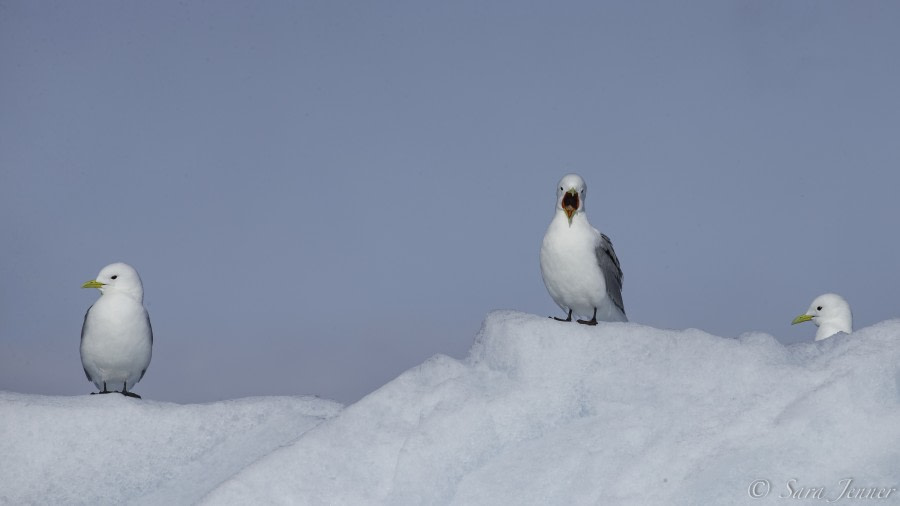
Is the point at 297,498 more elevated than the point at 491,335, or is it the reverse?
the point at 491,335

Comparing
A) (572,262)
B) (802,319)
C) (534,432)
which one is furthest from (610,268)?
(802,319)

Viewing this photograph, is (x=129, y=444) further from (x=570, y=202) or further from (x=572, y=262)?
(x=570, y=202)

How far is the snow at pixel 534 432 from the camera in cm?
735

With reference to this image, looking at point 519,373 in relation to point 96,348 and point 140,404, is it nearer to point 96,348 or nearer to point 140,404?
point 140,404

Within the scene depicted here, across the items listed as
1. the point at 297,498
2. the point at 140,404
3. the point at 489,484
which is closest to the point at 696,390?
the point at 489,484

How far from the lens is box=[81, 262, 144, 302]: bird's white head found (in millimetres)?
10898

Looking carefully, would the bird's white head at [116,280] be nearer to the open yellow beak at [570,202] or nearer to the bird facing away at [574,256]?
the bird facing away at [574,256]

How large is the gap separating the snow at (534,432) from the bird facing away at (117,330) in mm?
1556

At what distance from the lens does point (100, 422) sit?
898 centimetres

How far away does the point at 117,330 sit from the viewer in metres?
10.7

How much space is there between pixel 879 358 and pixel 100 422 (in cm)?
639

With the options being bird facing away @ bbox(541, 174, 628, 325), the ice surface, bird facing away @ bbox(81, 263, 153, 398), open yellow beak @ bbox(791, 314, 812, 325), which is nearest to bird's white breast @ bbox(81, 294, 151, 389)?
bird facing away @ bbox(81, 263, 153, 398)

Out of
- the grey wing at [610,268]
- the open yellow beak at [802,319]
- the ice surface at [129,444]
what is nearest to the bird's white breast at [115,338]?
the ice surface at [129,444]

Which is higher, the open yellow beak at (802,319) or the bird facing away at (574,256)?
the bird facing away at (574,256)
